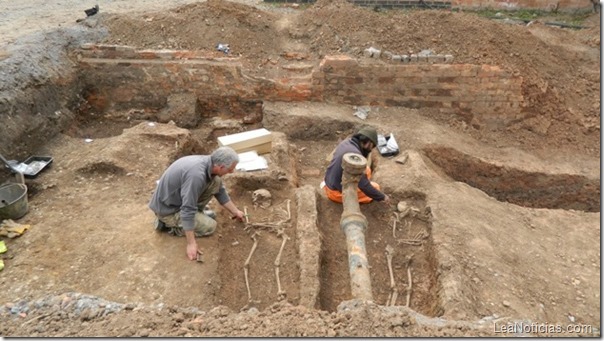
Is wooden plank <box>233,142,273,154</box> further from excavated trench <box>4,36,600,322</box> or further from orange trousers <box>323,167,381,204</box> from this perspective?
orange trousers <box>323,167,381,204</box>

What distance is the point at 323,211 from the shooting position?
5871 millimetres

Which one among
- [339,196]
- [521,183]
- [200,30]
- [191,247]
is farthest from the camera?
[200,30]

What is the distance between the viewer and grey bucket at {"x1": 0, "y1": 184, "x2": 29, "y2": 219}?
5164 mm

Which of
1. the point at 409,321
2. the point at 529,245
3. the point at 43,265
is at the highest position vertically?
the point at 409,321

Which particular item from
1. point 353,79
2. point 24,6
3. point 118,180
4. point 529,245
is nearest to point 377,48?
point 353,79

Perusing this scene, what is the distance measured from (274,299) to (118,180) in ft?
9.73

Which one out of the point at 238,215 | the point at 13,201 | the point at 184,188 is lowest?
the point at 238,215

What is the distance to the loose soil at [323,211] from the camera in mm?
3904

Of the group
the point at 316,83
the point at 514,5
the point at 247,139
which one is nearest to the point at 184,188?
the point at 247,139

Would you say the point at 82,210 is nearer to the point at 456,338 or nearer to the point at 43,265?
the point at 43,265

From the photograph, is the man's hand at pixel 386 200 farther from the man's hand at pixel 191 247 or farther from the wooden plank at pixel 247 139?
the man's hand at pixel 191 247

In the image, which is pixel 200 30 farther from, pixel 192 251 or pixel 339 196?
pixel 192 251

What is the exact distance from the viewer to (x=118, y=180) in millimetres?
6098

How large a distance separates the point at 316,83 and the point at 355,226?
3817 millimetres
